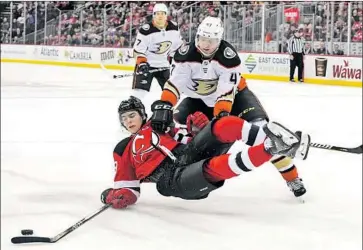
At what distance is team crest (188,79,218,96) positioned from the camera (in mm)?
1851

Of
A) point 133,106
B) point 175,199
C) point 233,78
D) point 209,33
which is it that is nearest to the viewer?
point 209,33

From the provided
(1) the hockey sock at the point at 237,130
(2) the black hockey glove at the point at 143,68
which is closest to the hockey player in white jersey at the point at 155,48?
(2) the black hockey glove at the point at 143,68

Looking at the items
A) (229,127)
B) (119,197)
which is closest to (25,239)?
(119,197)

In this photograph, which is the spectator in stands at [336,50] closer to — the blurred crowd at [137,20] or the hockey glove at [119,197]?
the blurred crowd at [137,20]

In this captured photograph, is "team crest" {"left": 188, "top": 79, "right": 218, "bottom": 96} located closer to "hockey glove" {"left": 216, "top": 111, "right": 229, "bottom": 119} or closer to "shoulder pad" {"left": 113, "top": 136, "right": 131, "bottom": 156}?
"hockey glove" {"left": 216, "top": 111, "right": 229, "bottom": 119}

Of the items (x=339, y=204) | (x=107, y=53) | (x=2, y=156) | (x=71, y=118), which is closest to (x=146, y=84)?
(x=107, y=53)

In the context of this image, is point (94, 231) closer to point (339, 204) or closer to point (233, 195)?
point (233, 195)

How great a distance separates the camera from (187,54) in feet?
5.94

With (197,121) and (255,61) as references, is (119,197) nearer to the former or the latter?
(197,121)

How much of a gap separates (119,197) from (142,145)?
0.50 feet

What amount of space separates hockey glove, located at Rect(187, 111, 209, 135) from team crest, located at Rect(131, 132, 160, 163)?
0.10 m

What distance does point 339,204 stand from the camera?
2.02 m

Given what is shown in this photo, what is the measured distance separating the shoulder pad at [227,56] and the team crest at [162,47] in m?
0.17

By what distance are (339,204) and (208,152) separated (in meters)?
0.42
